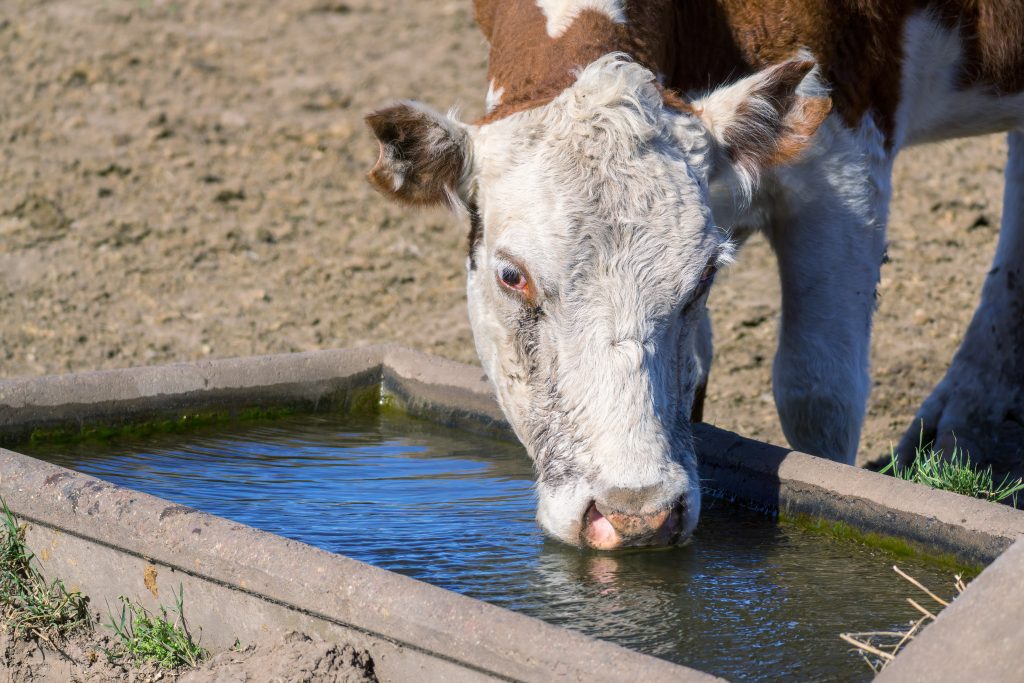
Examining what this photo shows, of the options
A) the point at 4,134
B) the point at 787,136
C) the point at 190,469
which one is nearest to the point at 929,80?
the point at 787,136

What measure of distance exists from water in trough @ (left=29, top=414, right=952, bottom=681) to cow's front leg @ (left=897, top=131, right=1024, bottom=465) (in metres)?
1.79

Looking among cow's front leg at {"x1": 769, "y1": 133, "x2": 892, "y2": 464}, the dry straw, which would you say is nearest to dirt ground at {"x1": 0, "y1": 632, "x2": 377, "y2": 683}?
the dry straw

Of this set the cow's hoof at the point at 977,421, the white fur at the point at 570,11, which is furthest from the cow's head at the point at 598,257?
the cow's hoof at the point at 977,421

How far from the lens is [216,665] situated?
2.94m

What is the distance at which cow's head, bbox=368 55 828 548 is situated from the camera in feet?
10.8

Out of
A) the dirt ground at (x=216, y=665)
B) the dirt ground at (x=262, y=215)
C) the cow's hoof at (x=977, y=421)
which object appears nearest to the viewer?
the dirt ground at (x=216, y=665)

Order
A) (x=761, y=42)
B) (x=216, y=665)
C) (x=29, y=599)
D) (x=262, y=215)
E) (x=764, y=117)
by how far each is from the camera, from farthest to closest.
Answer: (x=262, y=215) < (x=761, y=42) < (x=764, y=117) < (x=29, y=599) < (x=216, y=665)

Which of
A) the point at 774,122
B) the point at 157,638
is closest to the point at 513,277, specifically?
the point at 774,122

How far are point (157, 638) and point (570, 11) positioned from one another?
196cm

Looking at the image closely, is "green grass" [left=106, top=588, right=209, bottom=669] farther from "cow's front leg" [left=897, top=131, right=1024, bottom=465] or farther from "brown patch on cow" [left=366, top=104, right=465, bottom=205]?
"cow's front leg" [left=897, top=131, right=1024, bottom=465]

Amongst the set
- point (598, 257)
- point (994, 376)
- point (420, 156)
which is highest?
point (420, 156)

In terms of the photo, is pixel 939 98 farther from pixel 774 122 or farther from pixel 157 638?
pixel 157 638

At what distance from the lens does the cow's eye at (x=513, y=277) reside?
3.53 meters

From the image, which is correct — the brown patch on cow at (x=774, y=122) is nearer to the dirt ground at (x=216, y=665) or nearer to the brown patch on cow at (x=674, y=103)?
the brown patch on cow at (x=674, y=103)
